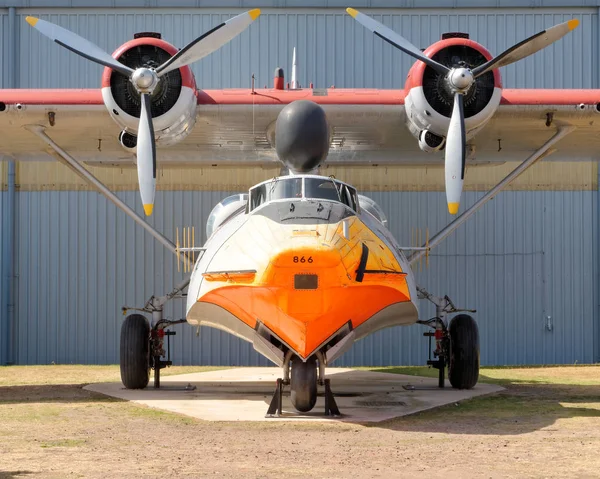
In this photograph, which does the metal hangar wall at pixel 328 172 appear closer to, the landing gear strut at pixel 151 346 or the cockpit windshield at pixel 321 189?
the landing gear strut at pixel 151 346

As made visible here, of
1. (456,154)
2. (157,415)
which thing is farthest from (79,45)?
(157,415)

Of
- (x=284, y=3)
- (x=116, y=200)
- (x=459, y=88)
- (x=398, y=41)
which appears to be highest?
(x=284, y=3)

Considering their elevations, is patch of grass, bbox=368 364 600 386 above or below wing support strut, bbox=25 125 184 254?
below

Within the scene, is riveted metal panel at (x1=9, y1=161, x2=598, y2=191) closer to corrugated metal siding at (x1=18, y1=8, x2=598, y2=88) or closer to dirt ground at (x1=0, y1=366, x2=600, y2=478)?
corrugated metal siding at (x1=18, y1=8, x2=598, y2=88)

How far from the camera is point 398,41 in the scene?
1259 cm

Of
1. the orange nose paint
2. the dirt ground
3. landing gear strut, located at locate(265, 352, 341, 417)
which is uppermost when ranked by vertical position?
the orange nose paint

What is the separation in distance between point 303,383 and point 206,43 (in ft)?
16.8

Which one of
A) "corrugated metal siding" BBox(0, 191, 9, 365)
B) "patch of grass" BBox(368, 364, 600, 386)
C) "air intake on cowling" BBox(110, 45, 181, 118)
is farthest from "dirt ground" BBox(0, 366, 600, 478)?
"corrugated metal siding" BBox(0, 191, 9, 365)

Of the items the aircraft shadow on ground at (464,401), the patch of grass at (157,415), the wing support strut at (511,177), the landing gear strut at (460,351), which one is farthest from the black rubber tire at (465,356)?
the patch of grass at (157,415)

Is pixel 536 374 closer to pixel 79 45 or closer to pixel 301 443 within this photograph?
pixel 301 443

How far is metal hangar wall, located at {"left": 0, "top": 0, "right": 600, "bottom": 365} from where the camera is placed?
64.5 feet

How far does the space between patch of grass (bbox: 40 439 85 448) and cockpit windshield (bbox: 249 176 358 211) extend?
3.56 metres

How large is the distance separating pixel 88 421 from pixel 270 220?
8.74 ft

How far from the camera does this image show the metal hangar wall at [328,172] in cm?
1967
